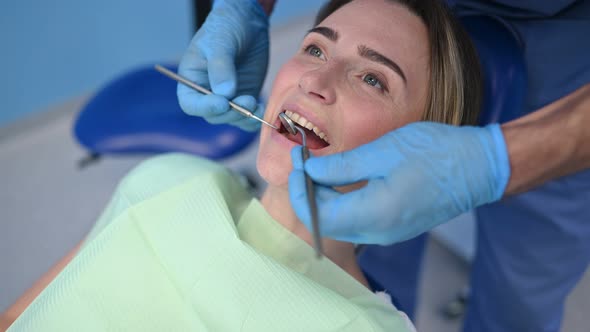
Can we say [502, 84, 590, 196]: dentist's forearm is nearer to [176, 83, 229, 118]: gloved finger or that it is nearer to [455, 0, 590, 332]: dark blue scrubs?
[455, 0, 590, 332]: dark blue scrubs

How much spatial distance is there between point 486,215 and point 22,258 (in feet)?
5.73

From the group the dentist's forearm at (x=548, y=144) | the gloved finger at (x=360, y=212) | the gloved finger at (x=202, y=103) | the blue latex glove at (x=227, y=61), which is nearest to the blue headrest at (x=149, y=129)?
the blue latex glove at (x=227, y=61)

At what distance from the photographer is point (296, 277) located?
0.98 m

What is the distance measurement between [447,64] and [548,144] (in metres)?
0.34

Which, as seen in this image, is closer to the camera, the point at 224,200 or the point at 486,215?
the point at 224,200

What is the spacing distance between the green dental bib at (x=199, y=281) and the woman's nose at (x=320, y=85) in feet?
0.96

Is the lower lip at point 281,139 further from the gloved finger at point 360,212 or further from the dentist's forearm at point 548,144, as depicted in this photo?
the dentist's forearm at point 548,144

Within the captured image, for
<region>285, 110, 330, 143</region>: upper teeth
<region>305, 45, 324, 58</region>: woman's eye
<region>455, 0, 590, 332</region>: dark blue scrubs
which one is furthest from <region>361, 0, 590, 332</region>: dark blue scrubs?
<region>285, 110, 330, 143</region>: upper teeth

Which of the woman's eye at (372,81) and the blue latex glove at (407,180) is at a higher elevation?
the woman's eye at (372,81)

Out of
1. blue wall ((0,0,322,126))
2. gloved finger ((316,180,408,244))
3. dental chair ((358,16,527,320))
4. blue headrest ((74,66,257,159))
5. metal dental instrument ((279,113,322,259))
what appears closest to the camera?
metal dental instrument ((279,113,322,259))

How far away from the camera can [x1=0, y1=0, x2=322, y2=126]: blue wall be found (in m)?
2.23

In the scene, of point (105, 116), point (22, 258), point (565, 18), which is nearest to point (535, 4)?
point (565, 18)

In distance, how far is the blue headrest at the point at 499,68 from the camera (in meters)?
1.17

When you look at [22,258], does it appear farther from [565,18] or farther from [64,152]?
[565,18]
